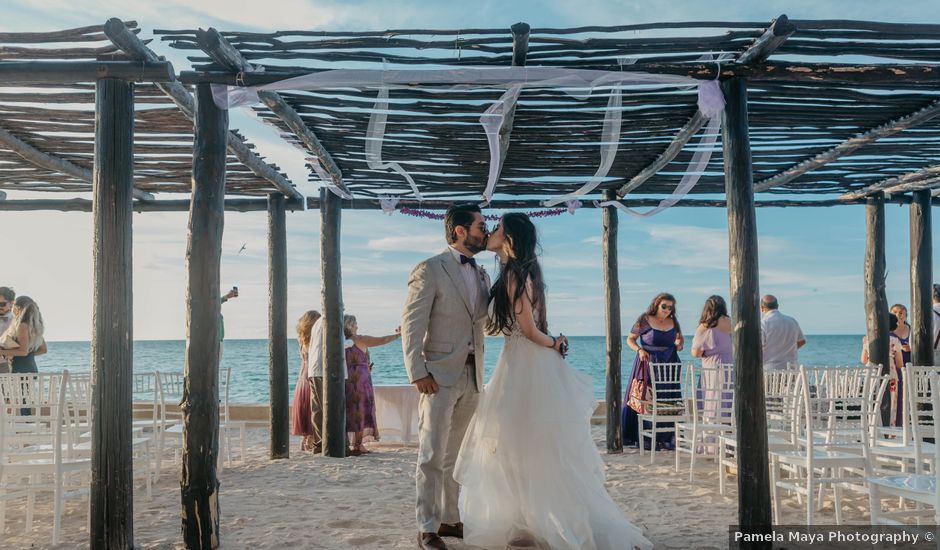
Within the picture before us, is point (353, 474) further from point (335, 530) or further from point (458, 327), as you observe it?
point (458, 327)

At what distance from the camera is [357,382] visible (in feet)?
29.5

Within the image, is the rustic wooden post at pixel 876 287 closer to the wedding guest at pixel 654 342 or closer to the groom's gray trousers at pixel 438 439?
the wedding guest at pixel 654 342

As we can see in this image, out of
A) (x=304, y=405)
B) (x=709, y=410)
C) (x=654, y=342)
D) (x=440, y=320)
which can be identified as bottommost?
(x=304, y=405)

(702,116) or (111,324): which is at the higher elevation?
(702,116)

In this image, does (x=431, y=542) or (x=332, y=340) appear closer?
(x=431, y=542)

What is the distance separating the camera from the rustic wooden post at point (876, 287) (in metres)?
9.27

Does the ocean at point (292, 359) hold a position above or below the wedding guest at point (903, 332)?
below

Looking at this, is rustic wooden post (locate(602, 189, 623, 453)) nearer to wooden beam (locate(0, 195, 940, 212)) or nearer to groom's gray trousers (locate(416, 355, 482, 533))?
wooden beam (locate(0, 195, 940, 212))

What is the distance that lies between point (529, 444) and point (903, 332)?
289 inches

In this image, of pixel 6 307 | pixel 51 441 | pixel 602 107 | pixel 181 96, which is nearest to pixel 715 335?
pixel 602 107

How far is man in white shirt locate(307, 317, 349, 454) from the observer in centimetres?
873

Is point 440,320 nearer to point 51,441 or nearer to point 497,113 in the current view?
point 497,113

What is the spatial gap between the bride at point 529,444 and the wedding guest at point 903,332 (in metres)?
6.74

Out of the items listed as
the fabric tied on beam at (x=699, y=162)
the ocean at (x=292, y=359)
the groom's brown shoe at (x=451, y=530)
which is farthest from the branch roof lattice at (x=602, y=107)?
the ocean at (x=292, y=359)
